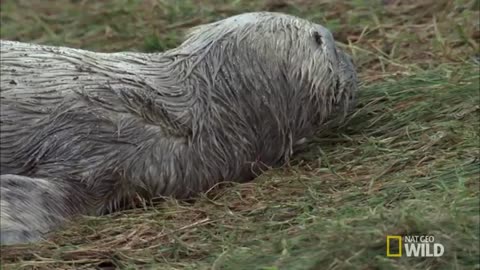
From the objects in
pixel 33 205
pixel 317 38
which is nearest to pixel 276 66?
pixel 317 38

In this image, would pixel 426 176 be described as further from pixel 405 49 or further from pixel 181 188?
pixel 405 49

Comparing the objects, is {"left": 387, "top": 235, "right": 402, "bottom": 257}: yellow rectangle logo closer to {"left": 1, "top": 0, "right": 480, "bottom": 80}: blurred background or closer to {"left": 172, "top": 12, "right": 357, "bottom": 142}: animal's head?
{"left": 172, "top": 12, "right": 357, "bottom": 142}: animal's head

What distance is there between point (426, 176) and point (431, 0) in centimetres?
336

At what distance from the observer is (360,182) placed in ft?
20.3

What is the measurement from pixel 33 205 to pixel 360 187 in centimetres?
163

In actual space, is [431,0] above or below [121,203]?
above

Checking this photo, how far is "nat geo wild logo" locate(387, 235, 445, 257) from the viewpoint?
4.83 metres

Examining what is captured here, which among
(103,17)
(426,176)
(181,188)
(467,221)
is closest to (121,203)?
(181,188)

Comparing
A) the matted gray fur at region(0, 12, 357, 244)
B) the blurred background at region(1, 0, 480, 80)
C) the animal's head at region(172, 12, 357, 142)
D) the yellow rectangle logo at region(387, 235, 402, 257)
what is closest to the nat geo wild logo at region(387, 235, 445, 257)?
the yellow rectangle logo at region(387, 235, 402, 257)

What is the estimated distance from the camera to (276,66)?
6676 mm

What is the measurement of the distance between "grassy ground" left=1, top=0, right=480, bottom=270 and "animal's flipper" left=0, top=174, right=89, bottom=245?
104 millimetres

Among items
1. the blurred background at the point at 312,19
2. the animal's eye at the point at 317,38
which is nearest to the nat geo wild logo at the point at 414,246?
the animal's eye at the point at 317,38

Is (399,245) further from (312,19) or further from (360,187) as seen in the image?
(312,19)

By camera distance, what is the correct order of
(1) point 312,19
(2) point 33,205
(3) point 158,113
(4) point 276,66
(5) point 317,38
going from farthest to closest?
(1) point 312,19 → (5) point 317,38 → (4) point 276,66 → (3) point 158,113 → (2) point 33,205
